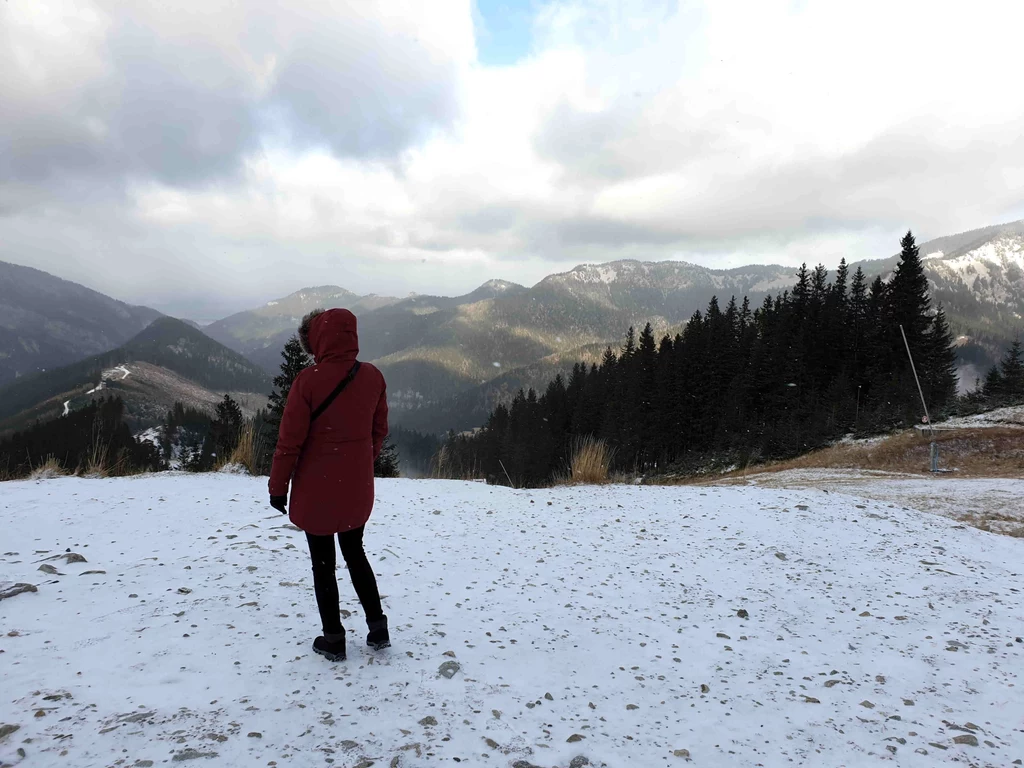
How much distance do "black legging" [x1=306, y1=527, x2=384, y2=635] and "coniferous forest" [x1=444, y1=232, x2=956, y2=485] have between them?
29150mm

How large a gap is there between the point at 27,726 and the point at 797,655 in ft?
14.5

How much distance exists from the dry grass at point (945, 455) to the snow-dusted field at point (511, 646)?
486 inches

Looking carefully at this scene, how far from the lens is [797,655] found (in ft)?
12.0

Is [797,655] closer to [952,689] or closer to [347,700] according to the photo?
[952,689]

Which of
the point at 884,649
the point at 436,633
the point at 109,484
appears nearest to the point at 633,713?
the point at 436,633

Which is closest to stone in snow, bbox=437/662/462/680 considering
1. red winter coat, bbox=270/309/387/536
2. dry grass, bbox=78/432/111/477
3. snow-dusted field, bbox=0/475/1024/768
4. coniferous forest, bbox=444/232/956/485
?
snow-dusted field, bbox=0/475/1024/768

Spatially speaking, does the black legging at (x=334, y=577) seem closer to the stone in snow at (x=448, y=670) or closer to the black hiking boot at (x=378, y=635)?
the black hiking boot at (x=378, y=635)

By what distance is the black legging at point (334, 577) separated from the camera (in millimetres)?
3174

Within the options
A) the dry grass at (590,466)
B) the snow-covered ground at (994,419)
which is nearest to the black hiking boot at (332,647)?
the dry grass at (590,466)

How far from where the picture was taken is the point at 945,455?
18.1m

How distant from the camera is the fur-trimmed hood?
10.8 ft

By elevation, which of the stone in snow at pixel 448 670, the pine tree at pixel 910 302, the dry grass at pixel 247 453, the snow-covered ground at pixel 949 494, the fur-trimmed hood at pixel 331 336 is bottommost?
the stone in snow at pixel 448 670

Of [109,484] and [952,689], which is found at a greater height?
[109,484]

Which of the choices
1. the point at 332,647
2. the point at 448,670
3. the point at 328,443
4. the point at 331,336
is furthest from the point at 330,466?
the point at 448,670
